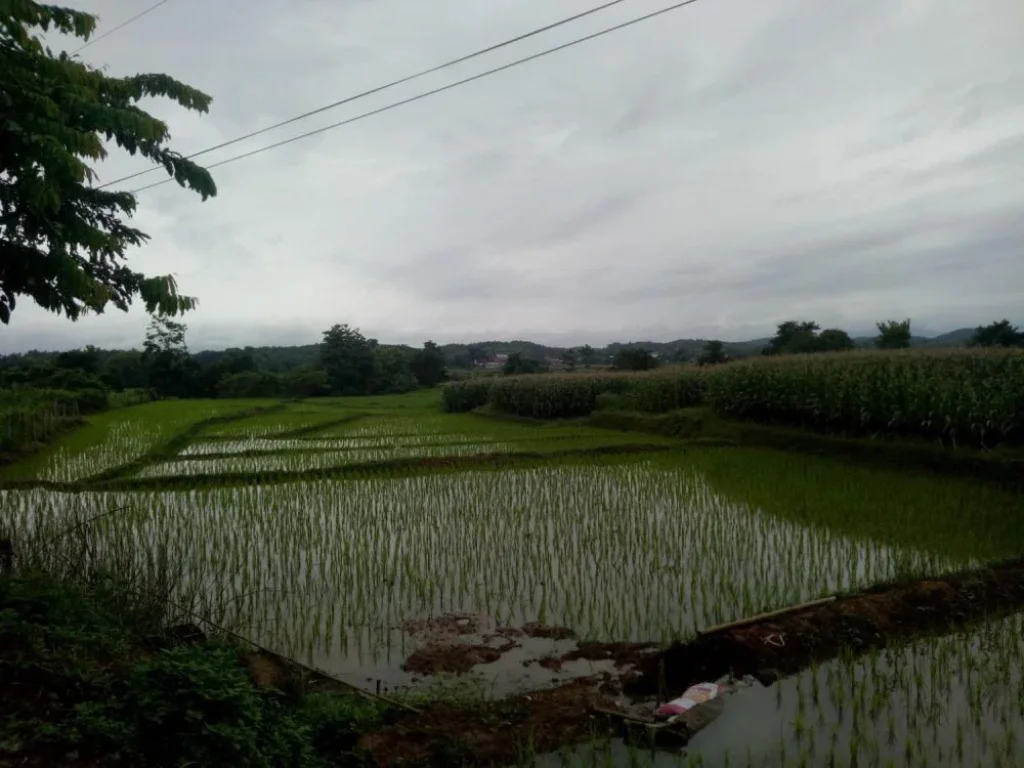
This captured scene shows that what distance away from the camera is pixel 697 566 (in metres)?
6.35

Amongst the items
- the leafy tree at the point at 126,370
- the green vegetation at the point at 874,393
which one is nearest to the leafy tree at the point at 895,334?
the green vegetation at the point at 874,393

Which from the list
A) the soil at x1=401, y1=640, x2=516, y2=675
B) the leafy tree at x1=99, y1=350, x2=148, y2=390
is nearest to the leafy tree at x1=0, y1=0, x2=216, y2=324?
the soil at x1=401, y1=640, x2=516, y2=675

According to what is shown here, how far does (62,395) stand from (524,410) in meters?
17.2

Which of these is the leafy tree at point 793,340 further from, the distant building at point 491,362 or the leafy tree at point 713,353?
the distant building at point 491,362

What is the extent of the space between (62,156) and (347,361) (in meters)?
41.3

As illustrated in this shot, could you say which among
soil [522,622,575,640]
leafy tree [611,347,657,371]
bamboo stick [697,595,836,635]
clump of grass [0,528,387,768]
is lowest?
soil [522,622,575,640]

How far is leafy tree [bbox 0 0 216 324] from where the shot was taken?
4.42 meters

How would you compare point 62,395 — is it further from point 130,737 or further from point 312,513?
point 130,737

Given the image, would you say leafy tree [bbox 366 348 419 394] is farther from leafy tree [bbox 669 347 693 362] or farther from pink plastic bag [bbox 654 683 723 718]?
pink plastic bag [bbox 654 683 723 718]

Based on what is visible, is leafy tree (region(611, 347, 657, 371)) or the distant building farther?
the distant building

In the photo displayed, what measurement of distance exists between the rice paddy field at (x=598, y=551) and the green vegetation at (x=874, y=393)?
1.28m

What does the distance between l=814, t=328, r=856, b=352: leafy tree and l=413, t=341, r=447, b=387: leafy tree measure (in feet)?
96.8

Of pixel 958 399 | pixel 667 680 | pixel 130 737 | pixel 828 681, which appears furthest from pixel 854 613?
pixel 958 399

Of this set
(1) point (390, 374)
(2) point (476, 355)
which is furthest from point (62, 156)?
(2) point (476, 355)
